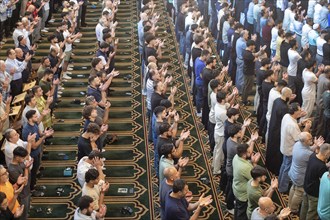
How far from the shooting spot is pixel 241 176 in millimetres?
6652

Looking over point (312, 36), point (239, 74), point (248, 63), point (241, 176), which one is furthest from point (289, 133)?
point (312, 36)

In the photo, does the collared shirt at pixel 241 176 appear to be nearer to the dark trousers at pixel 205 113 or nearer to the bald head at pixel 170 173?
the bald head at pixel 170 173

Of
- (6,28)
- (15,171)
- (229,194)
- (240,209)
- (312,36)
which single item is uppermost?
(312,36)

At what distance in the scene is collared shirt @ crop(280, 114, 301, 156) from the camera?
7.52m

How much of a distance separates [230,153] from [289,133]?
89cm

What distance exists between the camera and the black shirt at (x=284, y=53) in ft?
33.7

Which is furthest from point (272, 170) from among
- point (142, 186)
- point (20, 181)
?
point (20, 181)

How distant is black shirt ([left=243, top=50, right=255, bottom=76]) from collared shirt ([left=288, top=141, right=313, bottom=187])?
10.7 feet

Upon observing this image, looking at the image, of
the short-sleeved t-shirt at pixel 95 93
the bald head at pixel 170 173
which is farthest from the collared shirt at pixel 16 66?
the bald head at pixel 170 173

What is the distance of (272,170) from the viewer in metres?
8.52

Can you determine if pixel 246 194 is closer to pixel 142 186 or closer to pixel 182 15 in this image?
pixel 142 186

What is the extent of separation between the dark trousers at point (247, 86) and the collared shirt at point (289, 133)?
2813 mm

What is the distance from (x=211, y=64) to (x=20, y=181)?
3983 mm

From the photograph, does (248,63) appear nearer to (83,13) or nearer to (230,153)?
(230,153)
